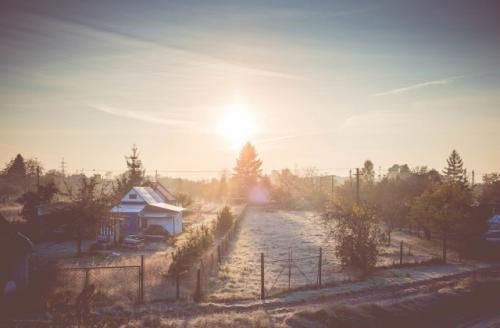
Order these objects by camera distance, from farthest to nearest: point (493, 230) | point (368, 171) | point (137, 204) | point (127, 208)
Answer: point (368, 171) → point (137, 204) → point (127, 208) → point (493, 230)

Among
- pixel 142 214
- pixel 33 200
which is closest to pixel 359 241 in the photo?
pixel 142 214

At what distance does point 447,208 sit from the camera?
28625 mm

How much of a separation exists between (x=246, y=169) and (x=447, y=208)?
224 ft

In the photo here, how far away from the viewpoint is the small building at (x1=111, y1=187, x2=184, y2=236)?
37406 millimetres

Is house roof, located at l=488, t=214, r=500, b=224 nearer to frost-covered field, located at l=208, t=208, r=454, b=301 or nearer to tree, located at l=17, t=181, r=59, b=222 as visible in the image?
frost-covered field, located at l=208, t=208, r=454, b=301

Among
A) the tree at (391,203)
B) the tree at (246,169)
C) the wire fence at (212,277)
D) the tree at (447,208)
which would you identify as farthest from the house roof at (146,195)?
the tree at (246,169)

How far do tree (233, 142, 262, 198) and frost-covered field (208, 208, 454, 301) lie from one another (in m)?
45.5

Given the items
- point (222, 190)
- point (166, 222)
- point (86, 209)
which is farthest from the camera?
point (222, 190)

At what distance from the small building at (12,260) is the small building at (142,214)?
744 inches

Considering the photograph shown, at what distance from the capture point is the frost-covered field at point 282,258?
19.5 metres

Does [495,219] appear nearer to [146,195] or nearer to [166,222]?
[166,222]

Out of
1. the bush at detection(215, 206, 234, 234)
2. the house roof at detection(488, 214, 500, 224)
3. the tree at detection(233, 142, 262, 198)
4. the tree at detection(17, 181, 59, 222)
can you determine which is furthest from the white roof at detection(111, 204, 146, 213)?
the tree at detection(233, 142, 262, 198)

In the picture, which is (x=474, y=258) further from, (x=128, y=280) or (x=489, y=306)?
(x=128, y=280)

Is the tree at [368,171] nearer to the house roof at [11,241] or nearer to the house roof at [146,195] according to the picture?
the house roof at [146,195]
